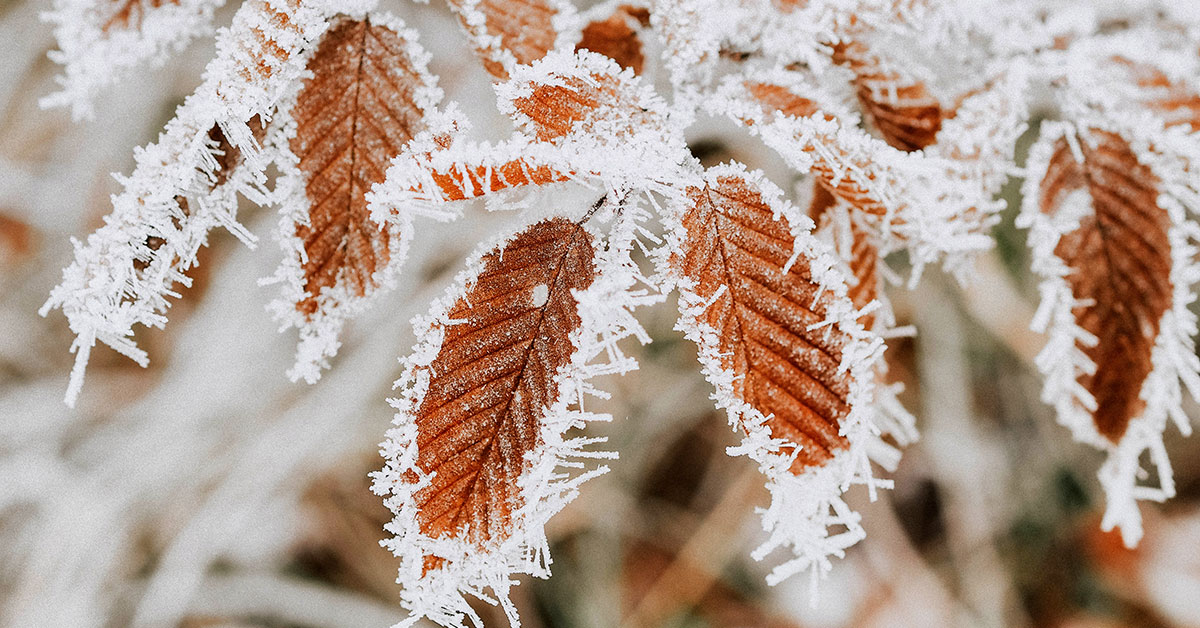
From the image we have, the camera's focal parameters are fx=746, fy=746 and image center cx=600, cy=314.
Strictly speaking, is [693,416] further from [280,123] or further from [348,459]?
[280,123]

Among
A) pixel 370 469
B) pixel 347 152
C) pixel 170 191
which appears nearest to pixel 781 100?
pixel 347 152

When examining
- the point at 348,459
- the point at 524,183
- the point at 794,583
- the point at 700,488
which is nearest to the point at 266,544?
the point at 348,459

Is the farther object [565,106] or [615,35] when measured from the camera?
[615,35]

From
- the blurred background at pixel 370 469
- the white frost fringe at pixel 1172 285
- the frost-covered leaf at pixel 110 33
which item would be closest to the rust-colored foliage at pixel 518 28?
the frost-covered leaf at pixel 110 33

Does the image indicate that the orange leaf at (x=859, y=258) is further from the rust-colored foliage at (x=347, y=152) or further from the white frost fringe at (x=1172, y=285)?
the rust-colored foliage at (x=347, y=152)

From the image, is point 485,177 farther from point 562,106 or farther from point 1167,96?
point 1167,96

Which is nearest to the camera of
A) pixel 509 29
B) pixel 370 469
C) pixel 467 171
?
pixel 467 171

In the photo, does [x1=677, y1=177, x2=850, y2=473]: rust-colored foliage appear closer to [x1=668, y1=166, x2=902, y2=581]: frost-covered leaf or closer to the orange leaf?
[x1=668, y1=166, x2=902, y2=581]: frost-covered leaf
